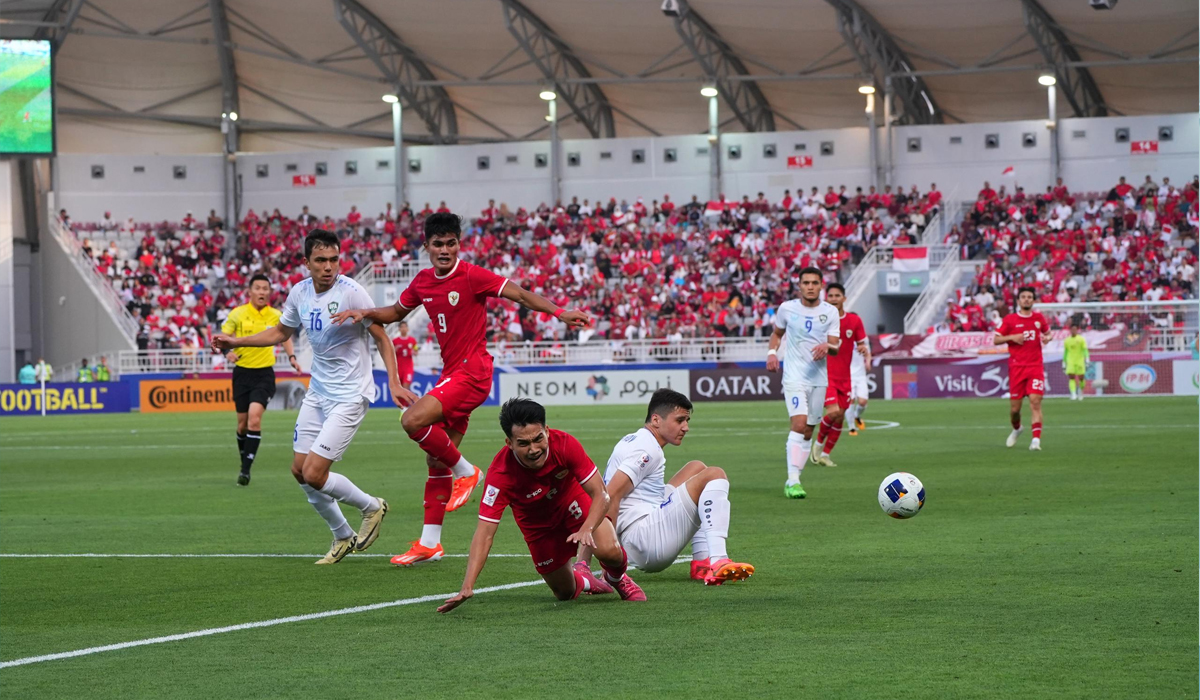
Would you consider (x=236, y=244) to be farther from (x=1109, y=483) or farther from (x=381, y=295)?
(x=1109, y=483)

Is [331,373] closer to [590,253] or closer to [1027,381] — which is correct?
[1027,381]

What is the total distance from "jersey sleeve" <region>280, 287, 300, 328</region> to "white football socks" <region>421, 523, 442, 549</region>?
1.83 meters

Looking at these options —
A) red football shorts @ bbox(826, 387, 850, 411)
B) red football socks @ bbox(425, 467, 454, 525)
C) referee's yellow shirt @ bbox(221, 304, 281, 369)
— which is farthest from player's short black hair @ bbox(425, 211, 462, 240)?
red football shorts @ bbox(826, 387, 850, 411)

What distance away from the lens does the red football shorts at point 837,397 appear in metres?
17.8

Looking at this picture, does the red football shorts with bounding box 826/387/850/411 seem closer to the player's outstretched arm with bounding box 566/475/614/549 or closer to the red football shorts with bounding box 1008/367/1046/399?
the red football shorts with bounding box 1008/367/1046/399

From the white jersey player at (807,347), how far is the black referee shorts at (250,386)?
6054mm

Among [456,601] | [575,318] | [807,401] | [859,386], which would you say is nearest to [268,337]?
[575,318]

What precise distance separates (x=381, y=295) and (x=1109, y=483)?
40.0 metres

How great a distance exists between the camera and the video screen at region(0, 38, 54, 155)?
44.8 meters

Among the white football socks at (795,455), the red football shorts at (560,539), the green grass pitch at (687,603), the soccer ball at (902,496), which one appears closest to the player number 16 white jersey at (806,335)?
the white football socks at (795,455)

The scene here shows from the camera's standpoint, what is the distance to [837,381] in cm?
1875

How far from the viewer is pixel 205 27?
182 feet

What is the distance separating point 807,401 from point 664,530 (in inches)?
274

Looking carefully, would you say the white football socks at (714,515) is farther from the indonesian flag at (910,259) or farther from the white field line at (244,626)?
the indonesian flag at (910,259)
